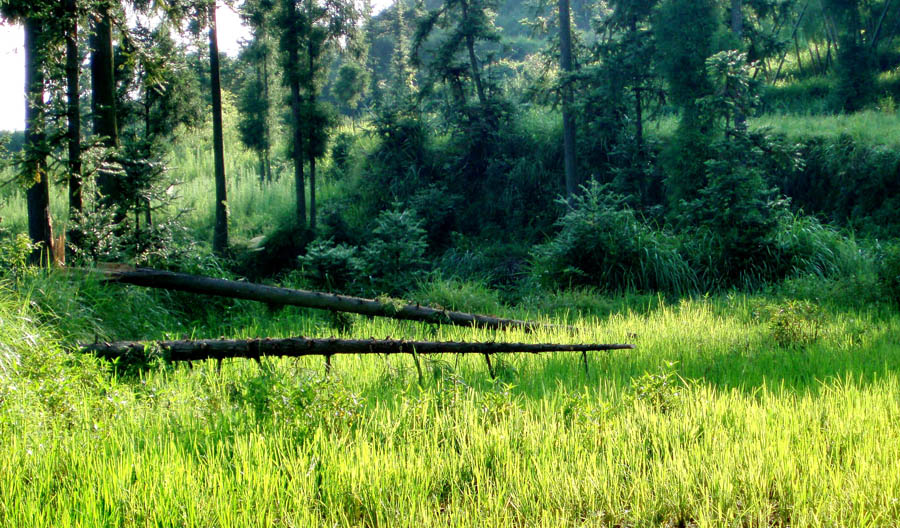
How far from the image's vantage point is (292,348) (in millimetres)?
5914

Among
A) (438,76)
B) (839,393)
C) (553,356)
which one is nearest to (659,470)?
(839,393)

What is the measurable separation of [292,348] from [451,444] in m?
2.20

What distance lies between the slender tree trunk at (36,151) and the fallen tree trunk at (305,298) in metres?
1.86

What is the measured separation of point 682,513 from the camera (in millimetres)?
3406

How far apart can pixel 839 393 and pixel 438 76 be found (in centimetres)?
1684

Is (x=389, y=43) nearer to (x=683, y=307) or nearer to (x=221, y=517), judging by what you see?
(x=683, y=307)

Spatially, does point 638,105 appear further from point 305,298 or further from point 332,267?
point 305,298

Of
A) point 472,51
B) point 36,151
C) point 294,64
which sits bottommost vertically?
point 36,151

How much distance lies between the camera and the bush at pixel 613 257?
12906mm

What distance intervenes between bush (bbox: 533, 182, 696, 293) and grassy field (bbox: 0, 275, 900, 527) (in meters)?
6.06

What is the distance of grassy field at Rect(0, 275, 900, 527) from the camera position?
334 cm

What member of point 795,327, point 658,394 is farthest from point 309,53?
point 658,394

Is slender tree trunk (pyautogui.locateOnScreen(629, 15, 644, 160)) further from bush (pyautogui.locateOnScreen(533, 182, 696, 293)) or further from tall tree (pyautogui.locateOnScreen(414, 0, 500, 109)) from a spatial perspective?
bush (pyautogui.locateOnScreen(533, 182, 696, 293))

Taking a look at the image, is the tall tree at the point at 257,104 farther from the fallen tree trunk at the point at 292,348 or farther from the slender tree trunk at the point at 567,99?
the fallen tree trunk at the point at 292,348
